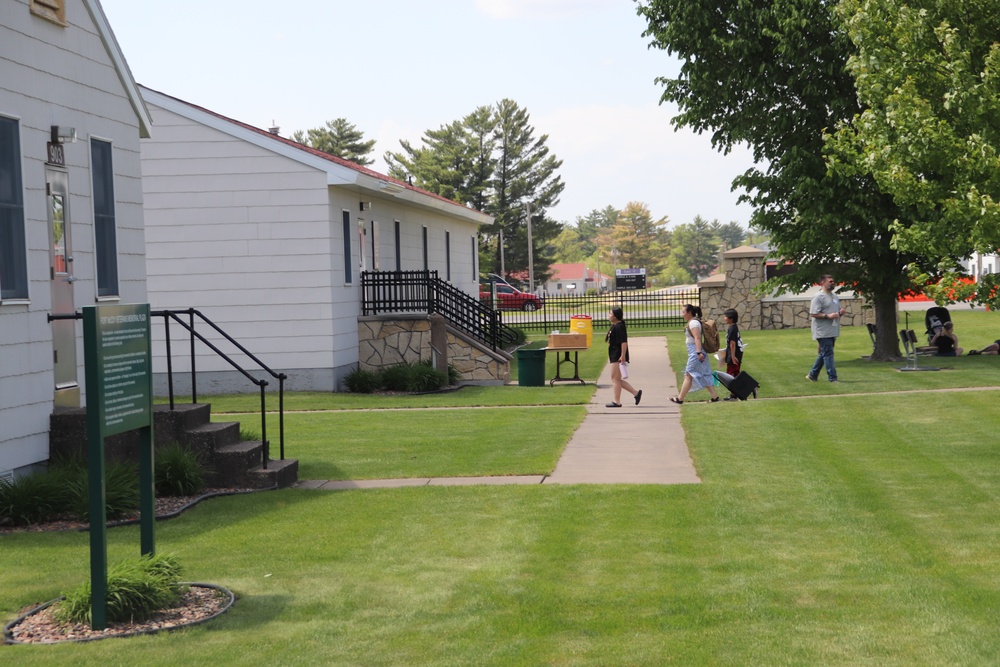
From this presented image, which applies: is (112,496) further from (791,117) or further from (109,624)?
(791,117)

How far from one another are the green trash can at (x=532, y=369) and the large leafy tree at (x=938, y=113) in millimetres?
8946

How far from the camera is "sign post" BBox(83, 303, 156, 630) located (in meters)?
6.70

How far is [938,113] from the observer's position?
44.2 feet

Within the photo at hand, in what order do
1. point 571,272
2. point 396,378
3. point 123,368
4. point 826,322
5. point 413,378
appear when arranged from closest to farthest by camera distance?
point 123,368
point 826,322
point 413,378
point 396,378
point 571,272

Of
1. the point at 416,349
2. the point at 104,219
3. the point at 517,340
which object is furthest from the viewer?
the point at 517,340

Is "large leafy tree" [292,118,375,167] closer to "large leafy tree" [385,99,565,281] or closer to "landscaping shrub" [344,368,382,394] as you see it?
"large leafy tree" [385,99,565,281]

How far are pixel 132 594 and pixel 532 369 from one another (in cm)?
1619

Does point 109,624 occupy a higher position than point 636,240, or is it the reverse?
point 636,240

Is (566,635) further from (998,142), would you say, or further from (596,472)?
(998,142)

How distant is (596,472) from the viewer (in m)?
12.2

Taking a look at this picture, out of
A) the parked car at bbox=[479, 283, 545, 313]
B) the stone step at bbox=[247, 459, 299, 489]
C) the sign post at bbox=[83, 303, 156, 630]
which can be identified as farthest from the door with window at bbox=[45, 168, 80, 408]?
the parked car at bbox=[479, 283, 545, 313]

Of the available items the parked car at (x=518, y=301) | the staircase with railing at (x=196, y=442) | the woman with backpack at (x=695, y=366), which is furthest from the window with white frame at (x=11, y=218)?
the parked car at (x=518, y=301)

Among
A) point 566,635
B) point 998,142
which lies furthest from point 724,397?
point 566,635

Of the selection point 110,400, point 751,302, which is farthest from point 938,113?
point 751,302
